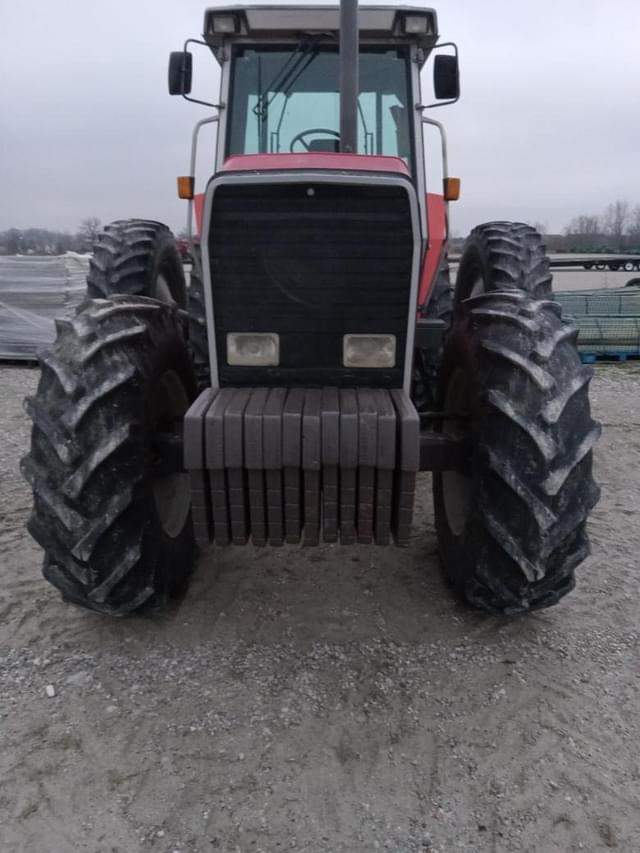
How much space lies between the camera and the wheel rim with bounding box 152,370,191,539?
279cm

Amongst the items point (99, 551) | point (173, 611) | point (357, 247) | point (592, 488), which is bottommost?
point (173, 611)

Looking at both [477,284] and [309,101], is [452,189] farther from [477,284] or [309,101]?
[309,101]

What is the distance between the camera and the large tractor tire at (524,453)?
2.37 metres

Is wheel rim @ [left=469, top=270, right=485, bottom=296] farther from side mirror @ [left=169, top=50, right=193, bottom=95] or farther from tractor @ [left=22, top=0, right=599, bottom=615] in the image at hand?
side mirror @ [left=169, top=50, right=193, bottom=95]

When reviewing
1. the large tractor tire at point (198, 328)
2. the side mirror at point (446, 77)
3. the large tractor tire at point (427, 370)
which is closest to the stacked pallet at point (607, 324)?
the large tractor tire at point (427, 370)

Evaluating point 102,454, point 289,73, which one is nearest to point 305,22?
point 289,73

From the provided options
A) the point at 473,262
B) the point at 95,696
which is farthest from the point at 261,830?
the point at 473,262

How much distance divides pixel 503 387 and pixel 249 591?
1571 millimetres

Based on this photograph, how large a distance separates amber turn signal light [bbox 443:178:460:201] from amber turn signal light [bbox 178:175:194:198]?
147 cm

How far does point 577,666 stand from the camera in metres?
2.75

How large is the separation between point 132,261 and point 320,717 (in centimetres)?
252

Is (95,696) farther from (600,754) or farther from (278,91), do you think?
(278,91)

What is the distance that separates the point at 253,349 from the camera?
8.46 ft


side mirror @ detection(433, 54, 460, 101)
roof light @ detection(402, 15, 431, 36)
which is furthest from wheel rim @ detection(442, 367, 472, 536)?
roof light @ detection(402, 15, 431, 36)
